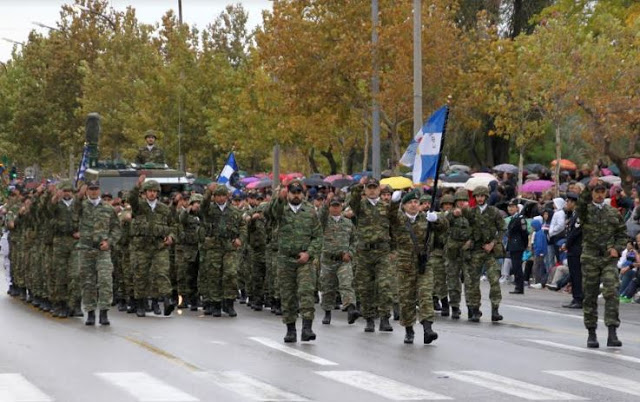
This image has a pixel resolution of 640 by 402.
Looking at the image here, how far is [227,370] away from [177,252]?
31.0ft

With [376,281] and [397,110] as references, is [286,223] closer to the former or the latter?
[376,281]

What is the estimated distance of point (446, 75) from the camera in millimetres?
40719

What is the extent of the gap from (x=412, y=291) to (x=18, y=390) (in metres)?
6.09

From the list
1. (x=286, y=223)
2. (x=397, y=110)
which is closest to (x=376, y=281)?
(x=286, y=223)

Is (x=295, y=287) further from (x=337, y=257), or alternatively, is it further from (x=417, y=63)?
(x=417, y=63)

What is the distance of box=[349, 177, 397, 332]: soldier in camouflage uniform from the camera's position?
756 inches

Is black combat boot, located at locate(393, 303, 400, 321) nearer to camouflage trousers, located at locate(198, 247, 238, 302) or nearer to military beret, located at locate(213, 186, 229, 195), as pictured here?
camouflage trousers, located at locate(198, 247, 238, 302)

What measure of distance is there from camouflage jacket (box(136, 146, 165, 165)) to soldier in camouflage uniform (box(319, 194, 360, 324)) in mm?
10553

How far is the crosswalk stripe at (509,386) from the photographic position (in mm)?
13039

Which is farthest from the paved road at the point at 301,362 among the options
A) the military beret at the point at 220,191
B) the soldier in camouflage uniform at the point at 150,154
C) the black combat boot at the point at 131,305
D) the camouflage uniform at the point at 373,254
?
the soldier in camouflage uniform at the point at 150,154

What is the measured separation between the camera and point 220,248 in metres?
22.6

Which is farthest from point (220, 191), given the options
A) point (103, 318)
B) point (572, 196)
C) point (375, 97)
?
point (375, 97)

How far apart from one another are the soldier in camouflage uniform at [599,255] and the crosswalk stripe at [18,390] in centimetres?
692

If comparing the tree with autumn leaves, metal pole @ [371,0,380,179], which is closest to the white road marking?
the tree with autumn leaves
